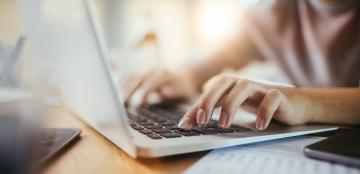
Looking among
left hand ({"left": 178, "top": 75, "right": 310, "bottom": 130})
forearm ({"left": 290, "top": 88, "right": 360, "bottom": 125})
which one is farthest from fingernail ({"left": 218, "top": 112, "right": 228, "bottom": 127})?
forearm ({"left": 290, "top": 88, "right": 360, "bottom": 125})

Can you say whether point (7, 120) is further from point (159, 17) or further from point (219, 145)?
point (159, 17)

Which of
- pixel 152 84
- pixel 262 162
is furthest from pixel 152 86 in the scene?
pixel 262 162

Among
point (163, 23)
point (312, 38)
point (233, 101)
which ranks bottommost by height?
point (163, 23)

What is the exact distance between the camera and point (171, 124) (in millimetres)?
476

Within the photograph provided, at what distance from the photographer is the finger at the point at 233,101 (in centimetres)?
40

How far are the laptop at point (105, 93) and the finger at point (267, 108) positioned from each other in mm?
14

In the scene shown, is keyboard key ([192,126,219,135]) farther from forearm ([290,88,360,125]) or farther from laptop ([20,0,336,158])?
forearm ([290,88,360,125])

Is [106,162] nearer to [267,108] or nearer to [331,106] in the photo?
[267,108]

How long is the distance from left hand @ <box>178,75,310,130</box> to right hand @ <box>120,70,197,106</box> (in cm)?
31

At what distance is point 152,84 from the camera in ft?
2.50

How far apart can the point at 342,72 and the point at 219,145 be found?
0.74 meters

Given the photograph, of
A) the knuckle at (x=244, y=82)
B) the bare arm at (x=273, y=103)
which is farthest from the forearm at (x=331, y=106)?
the knuckle at (x=244, y=82)

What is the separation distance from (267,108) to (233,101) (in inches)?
2.0

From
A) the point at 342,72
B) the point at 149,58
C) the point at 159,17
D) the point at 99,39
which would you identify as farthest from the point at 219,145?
the point at 159,17
